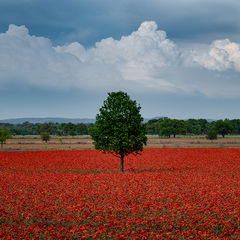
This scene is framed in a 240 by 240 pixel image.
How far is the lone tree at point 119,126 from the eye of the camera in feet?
88.1

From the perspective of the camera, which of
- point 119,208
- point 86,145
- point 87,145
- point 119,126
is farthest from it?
point 87,145

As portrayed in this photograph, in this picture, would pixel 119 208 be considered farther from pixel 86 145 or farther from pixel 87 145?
pixel 87 145

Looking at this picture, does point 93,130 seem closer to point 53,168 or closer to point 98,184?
point 53,168

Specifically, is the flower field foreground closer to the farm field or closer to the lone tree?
the lone tree

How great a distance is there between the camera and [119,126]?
2680cm

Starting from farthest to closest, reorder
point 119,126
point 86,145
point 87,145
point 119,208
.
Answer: point 87,145, point 86,145, point 119,126, point 119,208

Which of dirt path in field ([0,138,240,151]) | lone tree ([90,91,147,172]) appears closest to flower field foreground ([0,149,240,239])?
lone tree ([90,91,147,172])

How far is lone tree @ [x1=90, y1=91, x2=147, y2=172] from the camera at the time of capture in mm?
26859

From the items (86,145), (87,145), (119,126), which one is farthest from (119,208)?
(87,145)

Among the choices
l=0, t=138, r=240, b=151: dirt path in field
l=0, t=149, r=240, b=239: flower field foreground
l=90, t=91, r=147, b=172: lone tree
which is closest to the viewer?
l=0, t=149, r=240, b=239: flower field foreground

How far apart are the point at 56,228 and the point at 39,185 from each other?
8.96 m

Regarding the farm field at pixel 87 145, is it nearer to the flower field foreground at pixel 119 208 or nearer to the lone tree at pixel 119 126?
the lone tree at pixel 119 126

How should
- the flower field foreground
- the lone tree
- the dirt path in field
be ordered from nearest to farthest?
the flower field foreground < the lone tree < the dirt path in field

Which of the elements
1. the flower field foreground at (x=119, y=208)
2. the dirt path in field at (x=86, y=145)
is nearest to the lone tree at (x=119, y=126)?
the flower field foreground at (x=119, y=208)
